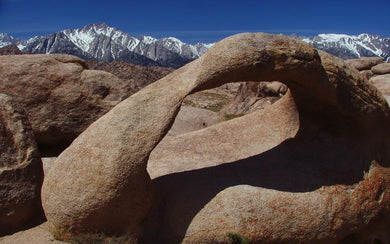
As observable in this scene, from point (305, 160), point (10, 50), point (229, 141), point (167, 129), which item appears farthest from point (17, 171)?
point (10, 50)

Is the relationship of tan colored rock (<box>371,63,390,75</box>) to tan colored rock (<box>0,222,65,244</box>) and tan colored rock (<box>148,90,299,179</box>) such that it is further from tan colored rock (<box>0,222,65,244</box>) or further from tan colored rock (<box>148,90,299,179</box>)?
tan colored rock (<box>0,222,65,244</box>)

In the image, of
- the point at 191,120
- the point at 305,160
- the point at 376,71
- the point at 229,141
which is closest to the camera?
the point at 305,160

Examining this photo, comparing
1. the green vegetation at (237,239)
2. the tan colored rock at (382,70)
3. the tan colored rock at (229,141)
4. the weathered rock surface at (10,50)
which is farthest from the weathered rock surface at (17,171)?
the weathered rock surface at (10,50)

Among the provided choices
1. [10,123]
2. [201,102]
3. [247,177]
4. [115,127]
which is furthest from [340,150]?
[201,102]

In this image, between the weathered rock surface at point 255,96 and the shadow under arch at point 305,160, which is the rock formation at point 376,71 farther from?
the shadow under arch at point 305,160

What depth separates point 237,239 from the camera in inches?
170

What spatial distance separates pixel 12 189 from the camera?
4348mm

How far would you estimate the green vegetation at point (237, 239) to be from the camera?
14.1 ft

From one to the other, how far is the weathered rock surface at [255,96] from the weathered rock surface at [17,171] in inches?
519

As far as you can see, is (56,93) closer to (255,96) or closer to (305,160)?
(305,160)

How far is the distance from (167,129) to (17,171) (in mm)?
2081

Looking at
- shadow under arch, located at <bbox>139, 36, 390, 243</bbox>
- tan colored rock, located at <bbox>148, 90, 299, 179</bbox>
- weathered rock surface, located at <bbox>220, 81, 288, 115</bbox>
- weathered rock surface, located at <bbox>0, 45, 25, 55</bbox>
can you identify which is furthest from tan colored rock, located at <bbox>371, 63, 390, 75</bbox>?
weathered rock surface, located at <bbox>0, 45, 25, 55</bbox>

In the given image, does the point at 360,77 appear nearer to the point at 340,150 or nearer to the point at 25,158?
the point at 340,150

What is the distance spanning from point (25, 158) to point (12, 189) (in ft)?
1.41
